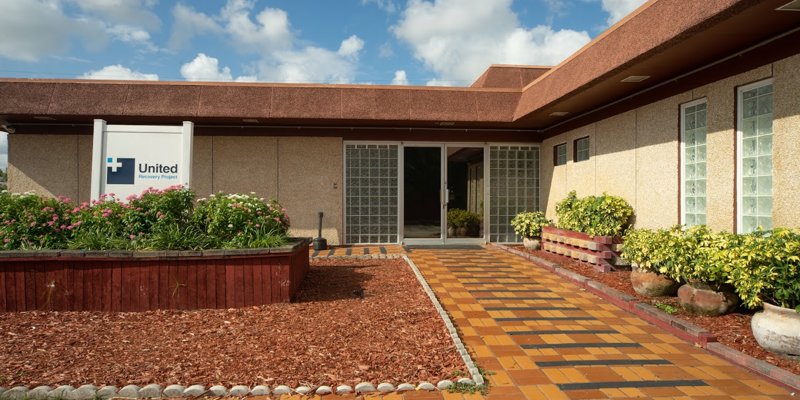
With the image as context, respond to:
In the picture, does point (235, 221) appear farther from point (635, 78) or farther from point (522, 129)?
point (522, 129)

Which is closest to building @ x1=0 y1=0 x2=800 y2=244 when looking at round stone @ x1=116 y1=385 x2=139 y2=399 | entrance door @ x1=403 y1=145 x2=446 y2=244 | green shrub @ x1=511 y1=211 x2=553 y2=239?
green shrub @ x1=511 y1=211 x2=553 y2=239

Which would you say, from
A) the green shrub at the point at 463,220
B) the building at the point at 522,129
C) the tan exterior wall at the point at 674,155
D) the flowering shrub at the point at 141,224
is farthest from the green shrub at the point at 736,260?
the green shrub at the point at 463,220

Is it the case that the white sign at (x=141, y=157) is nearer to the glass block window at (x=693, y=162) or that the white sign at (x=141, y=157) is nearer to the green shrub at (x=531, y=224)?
the green shrub at (x=531, y=224)

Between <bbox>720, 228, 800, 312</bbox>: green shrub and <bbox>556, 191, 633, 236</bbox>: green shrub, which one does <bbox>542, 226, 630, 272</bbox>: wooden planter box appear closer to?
<bbox>556, 191, 633, 236</bbox>: green shrub

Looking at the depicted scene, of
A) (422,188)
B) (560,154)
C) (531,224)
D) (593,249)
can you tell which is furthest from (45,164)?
(560,154)

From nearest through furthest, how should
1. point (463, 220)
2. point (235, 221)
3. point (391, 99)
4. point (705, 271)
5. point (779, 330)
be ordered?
point (779, 330) → point (705, 271) → point (235, 221) → point (391, 99) → point (463, 220)

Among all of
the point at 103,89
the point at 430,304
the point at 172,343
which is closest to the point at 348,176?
the point at 103,89

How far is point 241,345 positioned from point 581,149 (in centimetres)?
839

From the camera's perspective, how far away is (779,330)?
394 centimetres

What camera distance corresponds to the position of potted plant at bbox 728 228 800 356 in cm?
394

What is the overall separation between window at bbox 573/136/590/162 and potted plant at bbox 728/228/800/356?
18.3ft

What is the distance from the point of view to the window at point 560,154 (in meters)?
10.9

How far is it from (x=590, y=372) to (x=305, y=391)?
2.27m

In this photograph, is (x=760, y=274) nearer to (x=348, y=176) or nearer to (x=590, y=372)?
(x=590, y=372)
